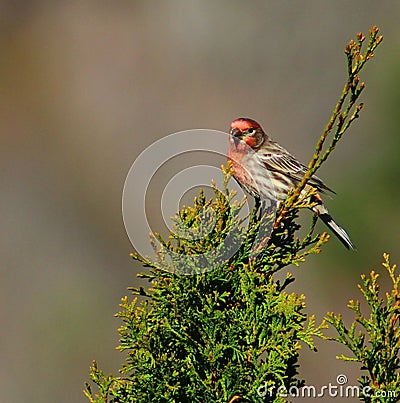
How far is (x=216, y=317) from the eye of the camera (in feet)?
6.43

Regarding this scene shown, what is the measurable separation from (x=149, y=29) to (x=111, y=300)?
4.44 m

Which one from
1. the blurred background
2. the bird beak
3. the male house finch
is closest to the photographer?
the male house finch

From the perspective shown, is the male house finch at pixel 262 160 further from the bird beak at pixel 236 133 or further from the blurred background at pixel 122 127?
the blurred background at pixel 122 127

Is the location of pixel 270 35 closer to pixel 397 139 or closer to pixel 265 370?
pixel 397 139

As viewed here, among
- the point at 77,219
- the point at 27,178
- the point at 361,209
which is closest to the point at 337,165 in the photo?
the point at 361,209

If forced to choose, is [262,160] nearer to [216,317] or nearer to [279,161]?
[279,161]

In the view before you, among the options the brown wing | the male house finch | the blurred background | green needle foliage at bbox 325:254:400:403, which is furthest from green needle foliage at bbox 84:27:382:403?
the blurred background

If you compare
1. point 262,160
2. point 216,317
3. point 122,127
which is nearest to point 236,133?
point 262,160

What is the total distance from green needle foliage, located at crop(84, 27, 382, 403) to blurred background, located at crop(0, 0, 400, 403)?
11.1 ft

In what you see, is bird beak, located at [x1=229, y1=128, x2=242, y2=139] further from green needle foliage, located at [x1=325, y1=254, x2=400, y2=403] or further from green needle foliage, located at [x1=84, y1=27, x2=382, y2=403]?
green needle foliage, located at [x1=325, y1=254, x2=400, y2=403]

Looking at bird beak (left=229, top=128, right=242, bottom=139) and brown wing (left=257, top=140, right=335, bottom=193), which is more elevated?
bird beak (left=229, top=128, right=242, bottom=139)

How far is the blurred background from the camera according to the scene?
5680 millimetres

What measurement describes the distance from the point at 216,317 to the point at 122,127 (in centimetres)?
726

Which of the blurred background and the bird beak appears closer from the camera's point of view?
the bird beak
